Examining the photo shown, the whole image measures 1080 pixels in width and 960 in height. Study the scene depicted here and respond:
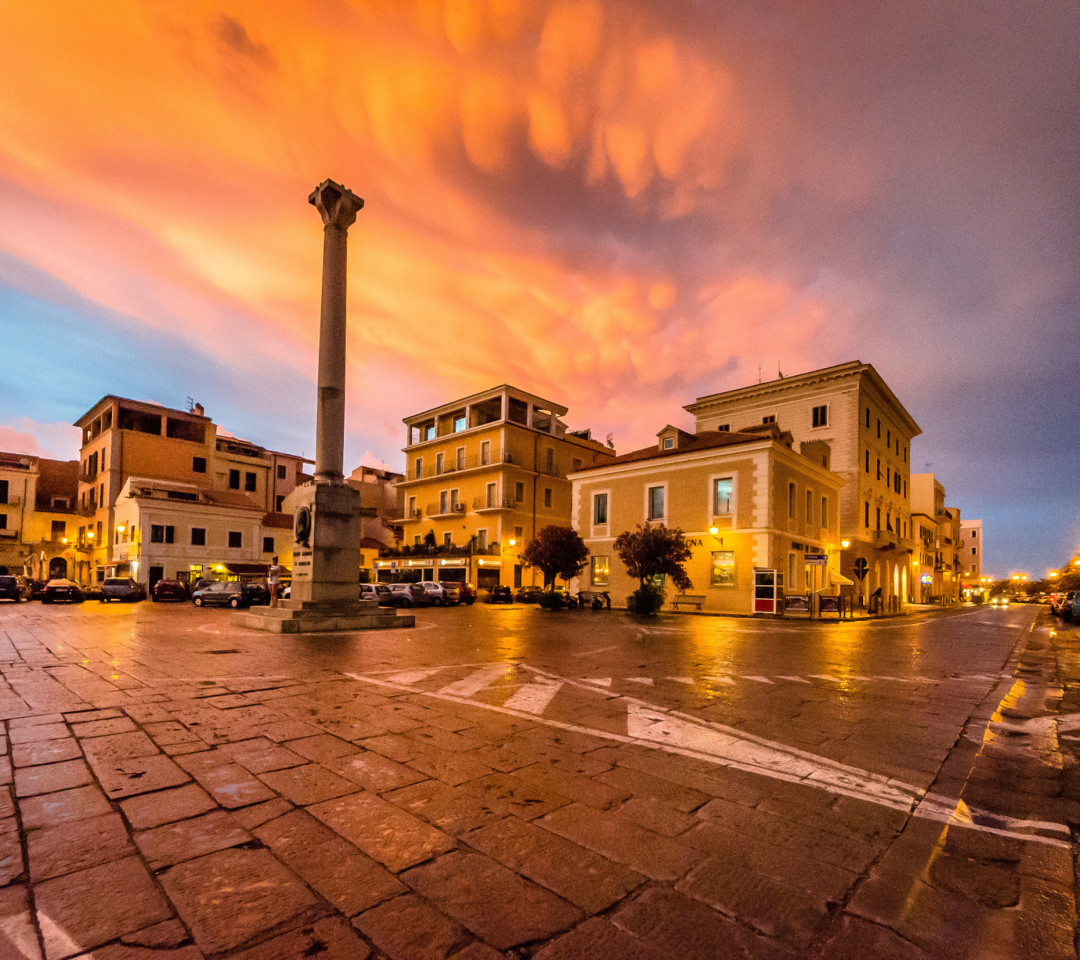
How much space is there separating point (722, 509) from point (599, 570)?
25.0ft

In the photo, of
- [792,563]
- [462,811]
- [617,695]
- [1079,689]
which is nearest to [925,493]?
[792,563]

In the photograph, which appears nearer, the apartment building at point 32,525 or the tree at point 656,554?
the tree at point 656,554

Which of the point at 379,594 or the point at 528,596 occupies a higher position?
the point at 379,594

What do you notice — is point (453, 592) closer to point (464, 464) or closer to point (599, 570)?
point (599, 570)

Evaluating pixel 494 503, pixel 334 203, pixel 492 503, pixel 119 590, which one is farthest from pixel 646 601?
pixel 119 590

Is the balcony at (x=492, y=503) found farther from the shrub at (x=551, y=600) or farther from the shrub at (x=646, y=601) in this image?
the shrub at (x=646, y=601)

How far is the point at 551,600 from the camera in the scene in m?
29.0

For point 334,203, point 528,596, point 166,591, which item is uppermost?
point 334,203

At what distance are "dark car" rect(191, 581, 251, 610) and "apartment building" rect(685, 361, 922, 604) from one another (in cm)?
3043

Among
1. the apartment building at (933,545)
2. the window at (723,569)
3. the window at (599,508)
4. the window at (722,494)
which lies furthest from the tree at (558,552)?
the apartment building at (933,545)

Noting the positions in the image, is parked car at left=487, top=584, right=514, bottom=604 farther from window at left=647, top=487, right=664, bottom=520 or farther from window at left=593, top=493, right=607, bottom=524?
window at left=647, top=487, right=664, bottom=520

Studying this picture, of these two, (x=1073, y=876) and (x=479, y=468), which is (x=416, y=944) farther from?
(x=479, y=468)

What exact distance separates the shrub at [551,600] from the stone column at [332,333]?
14.7 m

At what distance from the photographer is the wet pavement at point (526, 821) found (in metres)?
2.38
